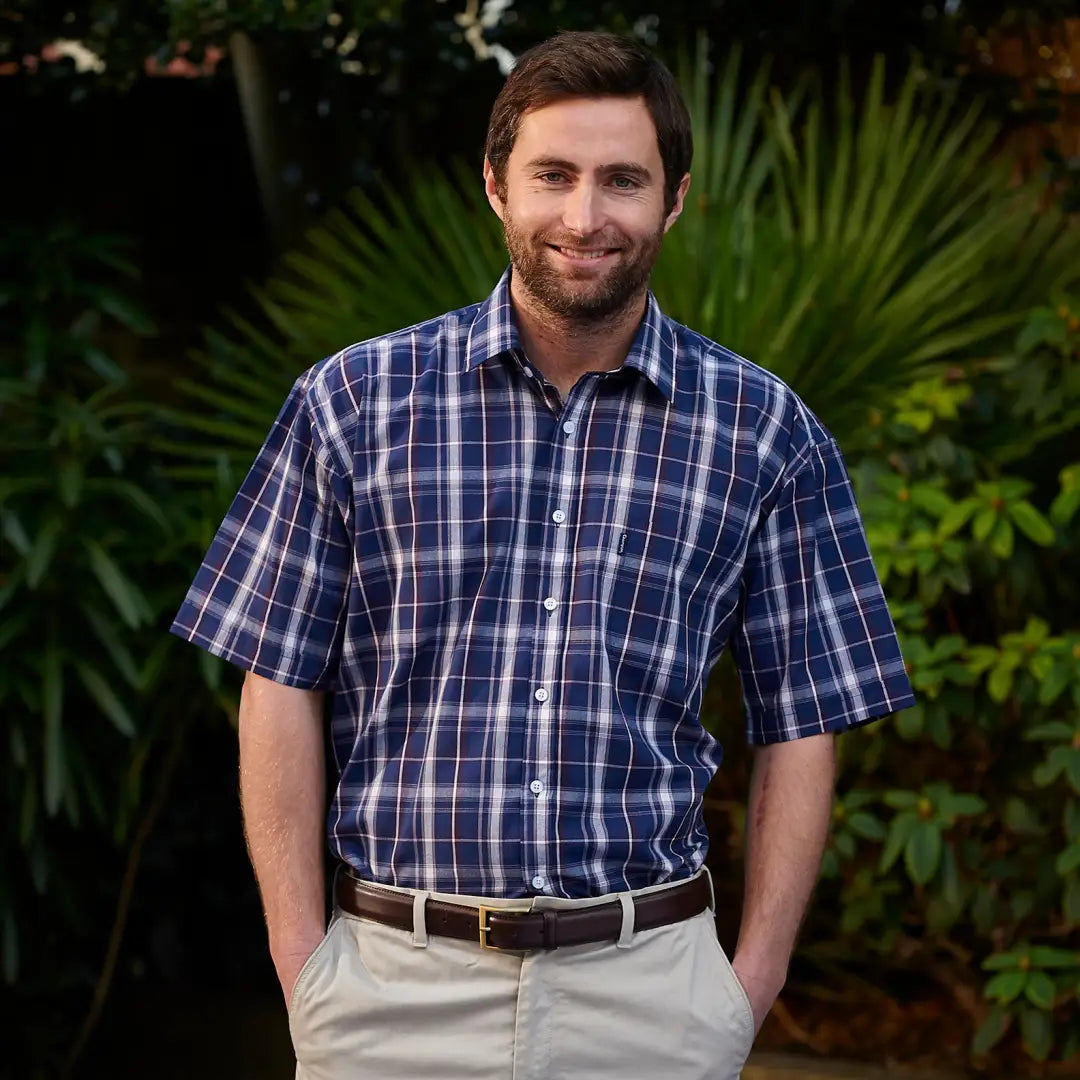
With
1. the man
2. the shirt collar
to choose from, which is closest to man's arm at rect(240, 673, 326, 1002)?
the man

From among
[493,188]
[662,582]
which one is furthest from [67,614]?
[662,582]

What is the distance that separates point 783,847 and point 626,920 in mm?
290

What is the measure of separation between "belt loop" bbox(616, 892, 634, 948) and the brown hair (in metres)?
0.79

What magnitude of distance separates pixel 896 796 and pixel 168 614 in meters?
1.63

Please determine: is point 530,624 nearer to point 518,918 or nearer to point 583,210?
point 518,918

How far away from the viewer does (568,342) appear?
1959 mm

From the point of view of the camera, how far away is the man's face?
1875 millimetres

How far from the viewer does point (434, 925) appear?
72.6 inches

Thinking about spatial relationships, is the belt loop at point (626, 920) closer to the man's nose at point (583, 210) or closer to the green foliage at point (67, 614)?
the man's nose at point (583, 210)

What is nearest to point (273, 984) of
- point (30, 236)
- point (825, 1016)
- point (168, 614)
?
point (168, 614)

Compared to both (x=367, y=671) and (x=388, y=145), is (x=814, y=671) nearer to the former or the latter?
(x=367, y=671)

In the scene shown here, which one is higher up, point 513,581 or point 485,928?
point 513,581

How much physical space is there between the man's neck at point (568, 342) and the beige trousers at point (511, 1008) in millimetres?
598

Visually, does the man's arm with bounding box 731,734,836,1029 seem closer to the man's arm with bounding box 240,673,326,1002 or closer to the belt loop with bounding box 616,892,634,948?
the belt loop with bounding box 616,892,634,948
